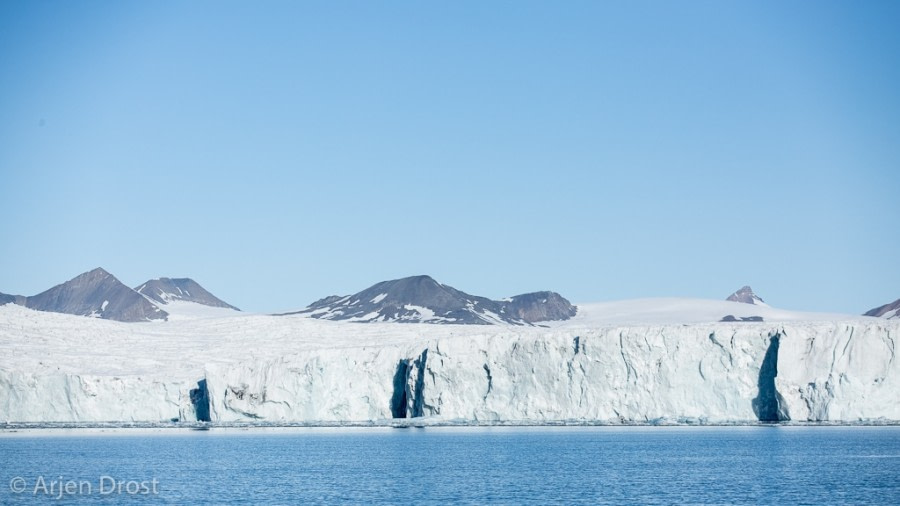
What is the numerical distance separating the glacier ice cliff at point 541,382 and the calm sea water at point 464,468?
4.05ft

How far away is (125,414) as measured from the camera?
51844mm

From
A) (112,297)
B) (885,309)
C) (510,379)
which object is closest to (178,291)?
(112,297)

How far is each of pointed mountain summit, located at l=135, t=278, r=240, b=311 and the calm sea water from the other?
123 meters

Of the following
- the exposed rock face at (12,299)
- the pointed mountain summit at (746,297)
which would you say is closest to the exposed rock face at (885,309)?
the pointed mountain summit at (746,297)

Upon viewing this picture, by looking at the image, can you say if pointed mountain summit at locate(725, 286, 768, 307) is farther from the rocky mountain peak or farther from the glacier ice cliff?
the glacier ice cliff

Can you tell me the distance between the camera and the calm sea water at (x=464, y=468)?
28.0m

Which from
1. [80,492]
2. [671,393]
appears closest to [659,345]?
[671,393]

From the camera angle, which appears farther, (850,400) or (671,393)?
(671,393)

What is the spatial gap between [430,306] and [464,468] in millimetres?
82447

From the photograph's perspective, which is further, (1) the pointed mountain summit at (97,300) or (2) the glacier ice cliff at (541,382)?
(1) the pointed mountain summit at (97,300)

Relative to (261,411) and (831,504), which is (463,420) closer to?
(261,411)

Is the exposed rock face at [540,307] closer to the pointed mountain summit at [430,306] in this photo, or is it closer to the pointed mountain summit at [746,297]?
the pointed mountain summit at [430,306]

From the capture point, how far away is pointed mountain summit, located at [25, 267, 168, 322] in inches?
5610

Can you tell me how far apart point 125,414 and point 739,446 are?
87.6ft
